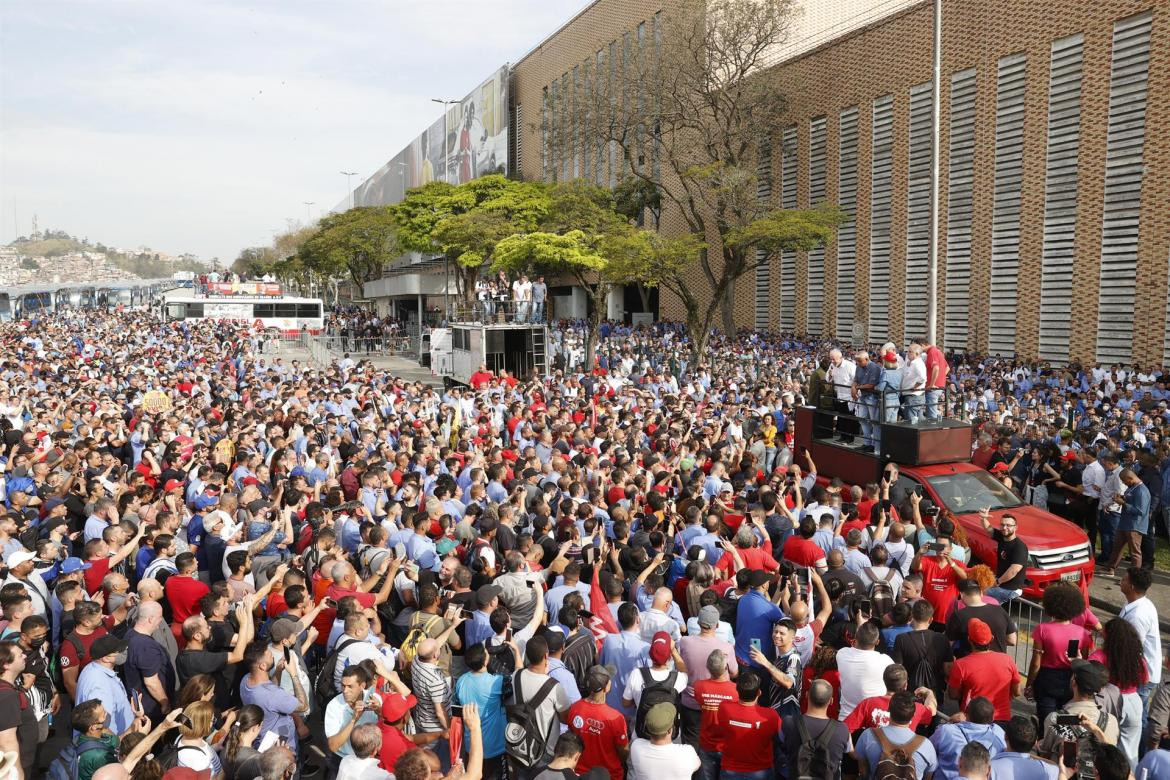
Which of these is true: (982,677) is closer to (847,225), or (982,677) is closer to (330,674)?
(330,674)

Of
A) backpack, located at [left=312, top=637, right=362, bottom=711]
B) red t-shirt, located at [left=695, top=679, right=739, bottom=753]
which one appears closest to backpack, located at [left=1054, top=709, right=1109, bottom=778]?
red t-shirt, located at [left=695, top=679, right=739, bottom=753]

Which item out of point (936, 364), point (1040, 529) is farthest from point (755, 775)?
point (936, 364)

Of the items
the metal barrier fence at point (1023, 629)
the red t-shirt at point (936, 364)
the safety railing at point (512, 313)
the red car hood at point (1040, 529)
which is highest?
the safety railing at point (512, 313)

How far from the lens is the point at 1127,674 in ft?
17.3

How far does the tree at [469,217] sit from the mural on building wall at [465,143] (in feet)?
34.3

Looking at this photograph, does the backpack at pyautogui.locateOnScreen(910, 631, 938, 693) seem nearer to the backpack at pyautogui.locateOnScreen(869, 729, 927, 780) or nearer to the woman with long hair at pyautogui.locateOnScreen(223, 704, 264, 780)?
the backpack at pyautogui.locateOnScreen(869, 729, 927, 780)

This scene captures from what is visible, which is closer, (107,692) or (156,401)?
(107,692)

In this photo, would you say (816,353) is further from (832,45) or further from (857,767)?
(857,767)

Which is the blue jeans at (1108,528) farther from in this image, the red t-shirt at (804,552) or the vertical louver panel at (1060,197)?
the vertical louver panel at (1060,197)

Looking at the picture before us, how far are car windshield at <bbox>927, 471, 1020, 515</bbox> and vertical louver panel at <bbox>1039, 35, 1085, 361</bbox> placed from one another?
644 inches

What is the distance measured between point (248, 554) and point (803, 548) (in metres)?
5.09

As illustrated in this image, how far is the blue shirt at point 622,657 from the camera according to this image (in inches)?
233

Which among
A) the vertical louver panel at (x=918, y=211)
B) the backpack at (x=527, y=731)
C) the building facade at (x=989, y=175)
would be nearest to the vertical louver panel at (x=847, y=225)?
the building facade at (x=989, y=175)

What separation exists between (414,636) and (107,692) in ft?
6.47
